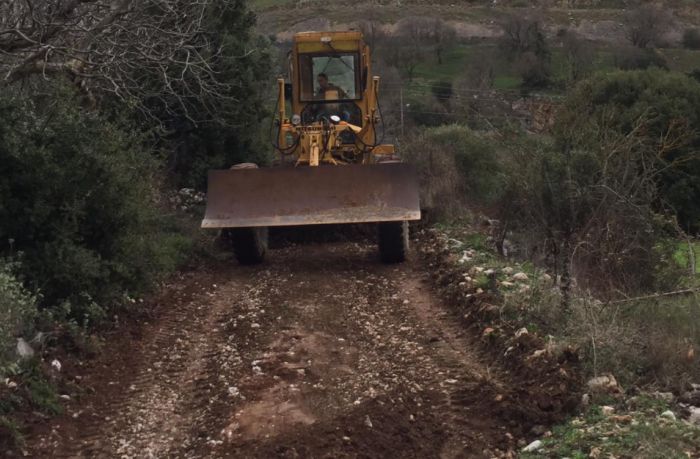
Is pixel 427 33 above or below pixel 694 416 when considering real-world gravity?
below

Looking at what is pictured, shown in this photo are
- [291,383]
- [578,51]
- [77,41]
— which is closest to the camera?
[291,383]

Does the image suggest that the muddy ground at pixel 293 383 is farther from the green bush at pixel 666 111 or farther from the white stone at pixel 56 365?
the green bush at pixel 666 111

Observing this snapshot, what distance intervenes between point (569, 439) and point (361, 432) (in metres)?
1.29

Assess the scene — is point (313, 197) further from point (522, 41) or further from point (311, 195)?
point (522, 41)

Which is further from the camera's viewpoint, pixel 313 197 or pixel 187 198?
pixel 187 198

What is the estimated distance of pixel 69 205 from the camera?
7.23 m

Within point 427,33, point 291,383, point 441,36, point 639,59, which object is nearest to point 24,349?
point 291,383

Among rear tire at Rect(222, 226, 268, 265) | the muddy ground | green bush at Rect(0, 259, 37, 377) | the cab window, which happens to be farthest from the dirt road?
the cab window

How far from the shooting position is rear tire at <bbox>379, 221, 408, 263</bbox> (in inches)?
396

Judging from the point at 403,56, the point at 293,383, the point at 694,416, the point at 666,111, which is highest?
the point at 694,416

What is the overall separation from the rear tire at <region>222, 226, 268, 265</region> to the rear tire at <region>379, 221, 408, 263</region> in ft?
5.20

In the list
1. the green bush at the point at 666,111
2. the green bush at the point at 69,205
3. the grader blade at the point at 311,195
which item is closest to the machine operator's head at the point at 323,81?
the grader blade at the point at 311,195

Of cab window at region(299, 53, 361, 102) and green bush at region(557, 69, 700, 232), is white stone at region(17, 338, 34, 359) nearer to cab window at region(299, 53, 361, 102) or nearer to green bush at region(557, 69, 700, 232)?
cab window at region(299, 53, 361, 102)

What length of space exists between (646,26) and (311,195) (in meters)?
Result: 61.9
